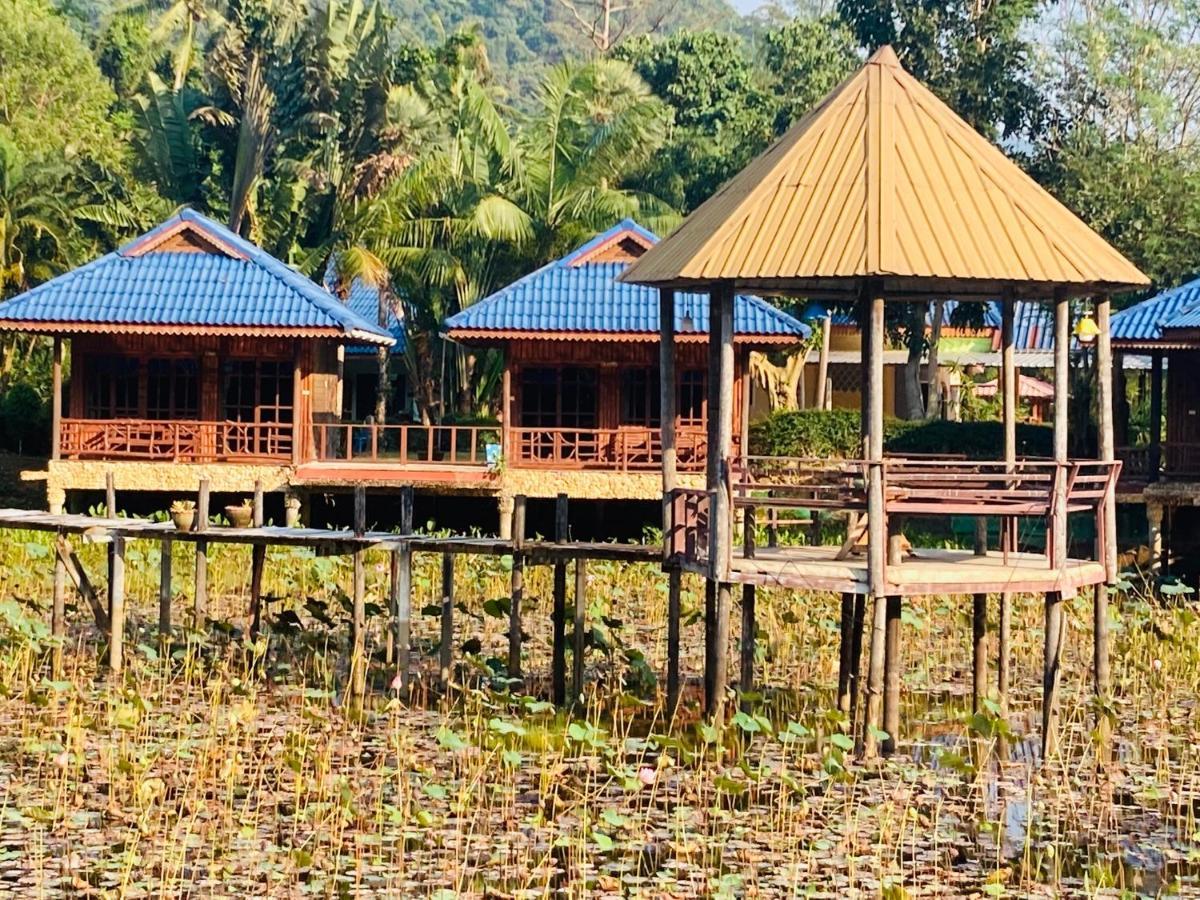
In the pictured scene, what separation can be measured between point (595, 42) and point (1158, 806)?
49484 mm

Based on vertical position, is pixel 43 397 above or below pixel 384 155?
below

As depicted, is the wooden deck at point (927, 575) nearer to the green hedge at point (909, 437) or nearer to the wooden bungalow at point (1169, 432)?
the wooden bungalow at point (1169, 432)

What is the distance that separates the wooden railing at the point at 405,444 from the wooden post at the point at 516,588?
1048 centimetres

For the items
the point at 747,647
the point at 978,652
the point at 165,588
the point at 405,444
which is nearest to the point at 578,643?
the point at 747,647

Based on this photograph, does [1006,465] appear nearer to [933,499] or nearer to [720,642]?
[933,499]

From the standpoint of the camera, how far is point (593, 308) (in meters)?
28.5

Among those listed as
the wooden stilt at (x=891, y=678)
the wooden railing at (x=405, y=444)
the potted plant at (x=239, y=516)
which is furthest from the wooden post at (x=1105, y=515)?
the wooden railing at (x=405, y=444)

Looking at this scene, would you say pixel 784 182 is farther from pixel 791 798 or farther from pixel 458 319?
pixel 458 319

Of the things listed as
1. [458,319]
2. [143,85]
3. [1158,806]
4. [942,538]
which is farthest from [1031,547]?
[143,85]

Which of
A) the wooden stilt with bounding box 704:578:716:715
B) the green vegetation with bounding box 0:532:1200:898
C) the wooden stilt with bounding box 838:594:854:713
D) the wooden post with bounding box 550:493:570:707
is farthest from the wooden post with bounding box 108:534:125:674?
the wooden stilt with bounding box 838:594:854:713

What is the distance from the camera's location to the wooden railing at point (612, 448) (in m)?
28.4

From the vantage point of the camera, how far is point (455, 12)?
138250 millimetres

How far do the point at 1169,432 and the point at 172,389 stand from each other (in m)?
14.8

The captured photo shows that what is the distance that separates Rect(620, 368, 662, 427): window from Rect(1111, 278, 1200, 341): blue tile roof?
264 inches
